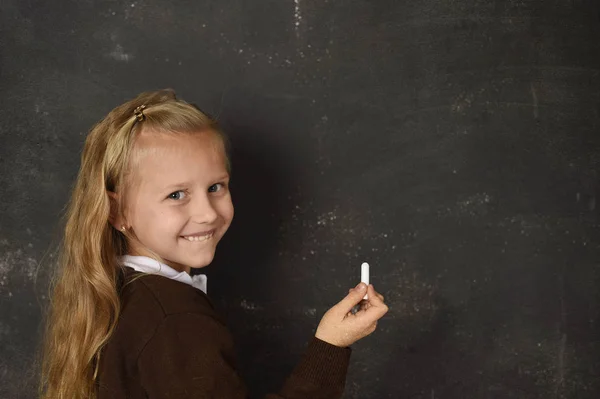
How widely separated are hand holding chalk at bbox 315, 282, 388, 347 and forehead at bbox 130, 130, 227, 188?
0.33 meters

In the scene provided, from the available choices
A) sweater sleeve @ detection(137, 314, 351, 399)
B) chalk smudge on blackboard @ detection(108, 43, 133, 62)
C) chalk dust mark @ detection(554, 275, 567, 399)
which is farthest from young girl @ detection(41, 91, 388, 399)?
chalk dust mark @ detection(554, 275, 567, 399)

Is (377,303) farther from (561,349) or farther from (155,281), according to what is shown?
(561,349)

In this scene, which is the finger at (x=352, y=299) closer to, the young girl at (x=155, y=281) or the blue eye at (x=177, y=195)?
the young girl at (x=155, y=281)

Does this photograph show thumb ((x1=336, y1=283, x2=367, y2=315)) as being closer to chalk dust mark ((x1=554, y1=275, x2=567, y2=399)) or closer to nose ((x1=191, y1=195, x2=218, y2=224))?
nose ((x1=191, y1=195, x2=218, y2=224))

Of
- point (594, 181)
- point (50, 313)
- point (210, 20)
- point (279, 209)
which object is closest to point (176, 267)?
point (279, 209)

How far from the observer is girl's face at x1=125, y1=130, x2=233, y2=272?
130 centimetres

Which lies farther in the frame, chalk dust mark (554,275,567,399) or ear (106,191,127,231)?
chalk dust mark (554,275,567,399)

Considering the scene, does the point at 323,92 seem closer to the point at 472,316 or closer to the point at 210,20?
the point at 210,20

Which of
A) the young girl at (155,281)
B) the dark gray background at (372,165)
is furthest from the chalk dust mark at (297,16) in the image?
the young girl at (155,281)

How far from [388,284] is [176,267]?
512mm

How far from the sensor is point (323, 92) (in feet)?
5.31

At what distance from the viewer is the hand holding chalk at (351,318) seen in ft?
4.22

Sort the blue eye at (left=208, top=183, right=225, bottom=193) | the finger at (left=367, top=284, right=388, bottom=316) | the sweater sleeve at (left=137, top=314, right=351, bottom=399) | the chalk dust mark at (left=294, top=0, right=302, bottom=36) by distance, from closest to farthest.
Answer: the sweater sleeve at (left=137, top=314, right=351, bottom=399) < the finger at (left=367, top=284, right=388, bottom=316) < the blue eye at (left=208, top=183, right=225, bottom=193) < the chalk dust mark at (left=294, top=0, right=302, bottom=36)

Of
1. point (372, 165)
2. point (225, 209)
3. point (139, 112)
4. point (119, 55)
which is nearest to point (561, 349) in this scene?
point (372, 165)
